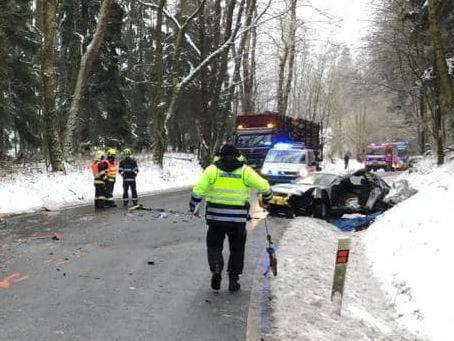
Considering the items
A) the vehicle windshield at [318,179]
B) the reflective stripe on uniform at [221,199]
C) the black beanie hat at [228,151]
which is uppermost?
the black beanie hat at [228,151]

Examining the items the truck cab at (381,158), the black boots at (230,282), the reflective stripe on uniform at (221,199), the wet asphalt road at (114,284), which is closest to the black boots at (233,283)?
the black boots at (230,282)

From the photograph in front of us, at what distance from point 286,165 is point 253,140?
20.1 feet

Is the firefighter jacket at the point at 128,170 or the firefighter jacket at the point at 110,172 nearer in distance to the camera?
the firefighter jacket at the point at 110,172

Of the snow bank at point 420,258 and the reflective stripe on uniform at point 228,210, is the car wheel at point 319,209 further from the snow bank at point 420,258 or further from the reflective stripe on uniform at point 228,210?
the reflective stripe on uniform at point 228,210

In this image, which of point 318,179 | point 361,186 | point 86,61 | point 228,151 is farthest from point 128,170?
point 228,151

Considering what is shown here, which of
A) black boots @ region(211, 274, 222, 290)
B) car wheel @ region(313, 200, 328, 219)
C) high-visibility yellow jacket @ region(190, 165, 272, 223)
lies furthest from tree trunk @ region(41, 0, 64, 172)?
high-visibility yellow jacket @ region(190, 165, 272, 223)

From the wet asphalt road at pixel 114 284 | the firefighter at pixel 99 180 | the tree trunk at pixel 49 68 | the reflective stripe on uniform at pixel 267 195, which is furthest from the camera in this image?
the tree trunk at pixel 49 68

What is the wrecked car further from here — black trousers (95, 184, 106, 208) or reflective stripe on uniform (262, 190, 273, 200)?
reflective stripe on uniform (262, 190, 273, 200)

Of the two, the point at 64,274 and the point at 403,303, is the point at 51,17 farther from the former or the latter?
the point at 403,303

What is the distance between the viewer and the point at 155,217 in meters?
15.3

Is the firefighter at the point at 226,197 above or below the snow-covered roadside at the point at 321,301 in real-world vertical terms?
above

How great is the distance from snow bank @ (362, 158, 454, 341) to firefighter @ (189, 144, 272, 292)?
281cm

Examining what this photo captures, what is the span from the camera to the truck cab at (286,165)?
23156 millimetres

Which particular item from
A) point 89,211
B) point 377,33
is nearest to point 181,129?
point 377,33
